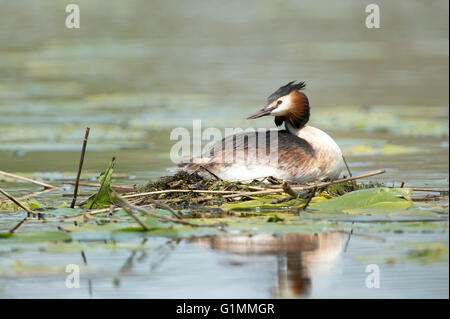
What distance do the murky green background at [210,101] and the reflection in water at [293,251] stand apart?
21 millimetres

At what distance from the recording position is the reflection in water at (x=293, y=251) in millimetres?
5609

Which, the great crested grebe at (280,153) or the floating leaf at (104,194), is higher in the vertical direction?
the great crested grebe at (280,153)

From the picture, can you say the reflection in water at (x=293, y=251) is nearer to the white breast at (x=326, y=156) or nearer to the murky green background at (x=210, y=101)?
the murky green background at (x=210, y=101)

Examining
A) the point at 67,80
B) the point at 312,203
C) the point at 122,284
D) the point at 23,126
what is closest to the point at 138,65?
the point at 67,80

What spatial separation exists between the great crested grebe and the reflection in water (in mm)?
1792

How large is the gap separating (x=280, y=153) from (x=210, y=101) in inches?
396

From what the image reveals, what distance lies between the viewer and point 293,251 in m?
6.43
